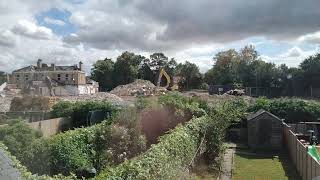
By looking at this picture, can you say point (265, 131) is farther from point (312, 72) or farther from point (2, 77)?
point (2, 77)

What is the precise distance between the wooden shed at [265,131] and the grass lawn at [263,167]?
2.31 metres

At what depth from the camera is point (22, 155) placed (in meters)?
22.0

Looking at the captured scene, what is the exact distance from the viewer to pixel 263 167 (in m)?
28.3

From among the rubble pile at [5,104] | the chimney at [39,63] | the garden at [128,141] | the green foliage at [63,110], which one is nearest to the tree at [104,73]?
the chimney at [39,63]

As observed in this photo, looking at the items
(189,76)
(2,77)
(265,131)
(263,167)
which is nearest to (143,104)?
(263,167)

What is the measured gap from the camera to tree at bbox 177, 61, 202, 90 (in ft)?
331

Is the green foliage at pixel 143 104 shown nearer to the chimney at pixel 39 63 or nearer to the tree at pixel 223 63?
the tree at pixel 223 63

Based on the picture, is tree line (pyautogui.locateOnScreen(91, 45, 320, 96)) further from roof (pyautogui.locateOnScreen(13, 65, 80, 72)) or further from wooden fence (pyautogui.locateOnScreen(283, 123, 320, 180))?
wooden fence (pyautogui.locateOnScreen(283, 123, 320, 180))

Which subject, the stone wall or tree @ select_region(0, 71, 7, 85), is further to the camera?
tree @ select_region(0, 71, 7, 85)

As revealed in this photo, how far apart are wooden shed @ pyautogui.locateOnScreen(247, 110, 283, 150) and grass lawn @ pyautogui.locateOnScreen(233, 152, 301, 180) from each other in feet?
7.57

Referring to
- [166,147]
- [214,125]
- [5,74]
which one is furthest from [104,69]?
[166,147]

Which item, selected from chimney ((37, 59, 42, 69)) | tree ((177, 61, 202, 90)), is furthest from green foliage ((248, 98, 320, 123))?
chimney ((37, 59, 42, 69))

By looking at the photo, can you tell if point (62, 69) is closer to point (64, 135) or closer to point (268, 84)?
point (268, 84)

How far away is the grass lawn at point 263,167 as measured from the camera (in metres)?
25.2
